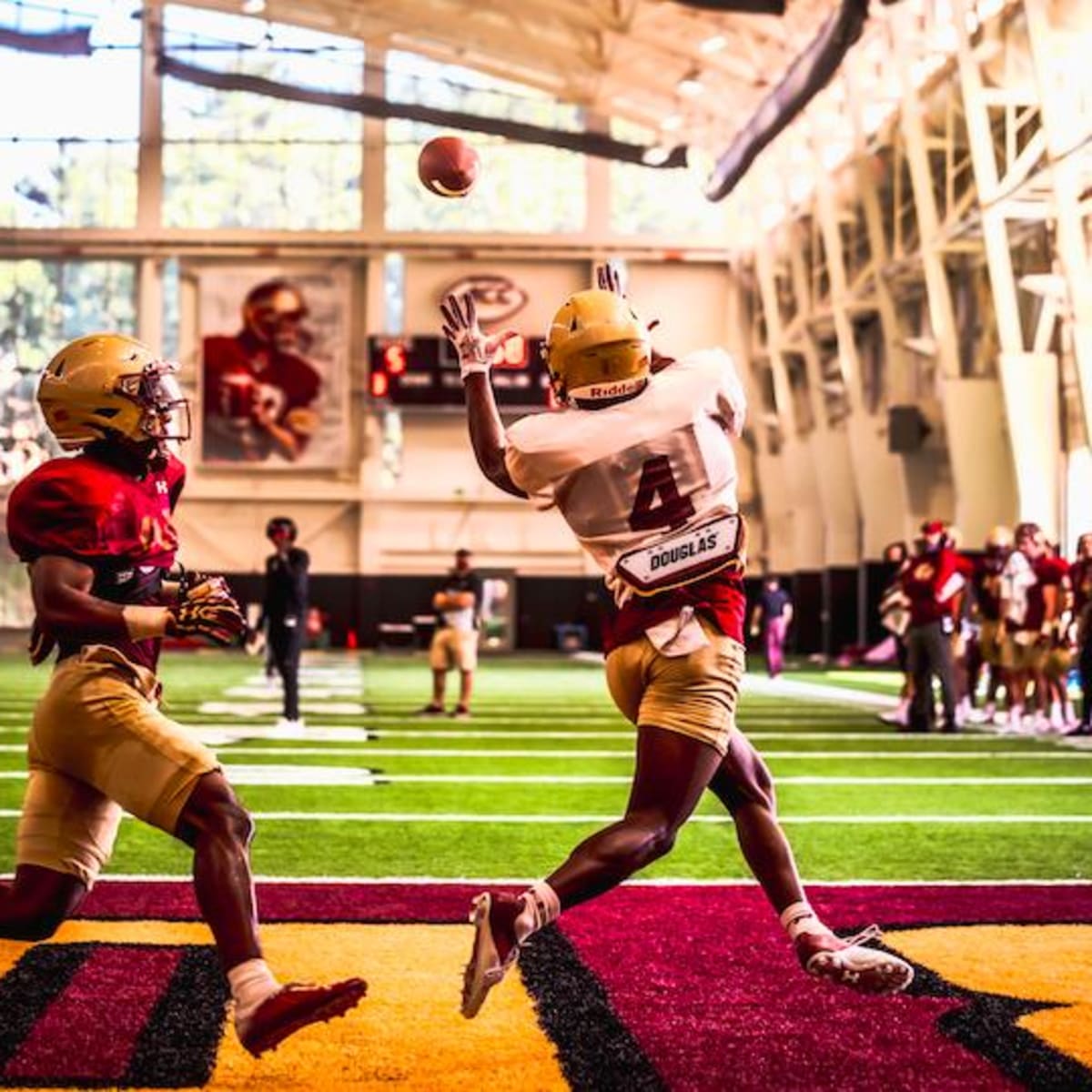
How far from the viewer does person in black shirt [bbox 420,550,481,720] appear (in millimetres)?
19109

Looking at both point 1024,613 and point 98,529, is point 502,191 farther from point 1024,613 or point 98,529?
point 98,529

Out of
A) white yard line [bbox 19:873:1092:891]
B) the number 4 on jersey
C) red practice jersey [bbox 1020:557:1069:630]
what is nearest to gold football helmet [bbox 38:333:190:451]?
the number 4 on jersey

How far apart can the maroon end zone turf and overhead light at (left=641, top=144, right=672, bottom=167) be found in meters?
27.8

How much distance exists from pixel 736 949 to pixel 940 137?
25.0 metres

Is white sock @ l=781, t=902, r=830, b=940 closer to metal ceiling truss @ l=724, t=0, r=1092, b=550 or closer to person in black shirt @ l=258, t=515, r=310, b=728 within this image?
person in black shirt @ l=258, t=515, r=310, b=728

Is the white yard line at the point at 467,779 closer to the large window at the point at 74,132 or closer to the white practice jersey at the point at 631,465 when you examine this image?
the white practice jersey at the point at 631,465

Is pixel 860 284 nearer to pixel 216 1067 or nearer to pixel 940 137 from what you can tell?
pixel 940 137

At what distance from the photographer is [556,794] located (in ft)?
39.7

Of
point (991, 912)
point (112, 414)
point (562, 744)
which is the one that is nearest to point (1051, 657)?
point (562, 744)

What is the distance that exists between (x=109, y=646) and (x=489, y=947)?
121 centimetres

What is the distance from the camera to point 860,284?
33188 mm

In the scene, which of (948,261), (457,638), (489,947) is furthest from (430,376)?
(489,947)

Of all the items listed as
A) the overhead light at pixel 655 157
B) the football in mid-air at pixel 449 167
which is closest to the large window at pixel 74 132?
the overhead light at pixel 655 157

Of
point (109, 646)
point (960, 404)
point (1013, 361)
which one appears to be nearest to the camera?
point (109, 646)
